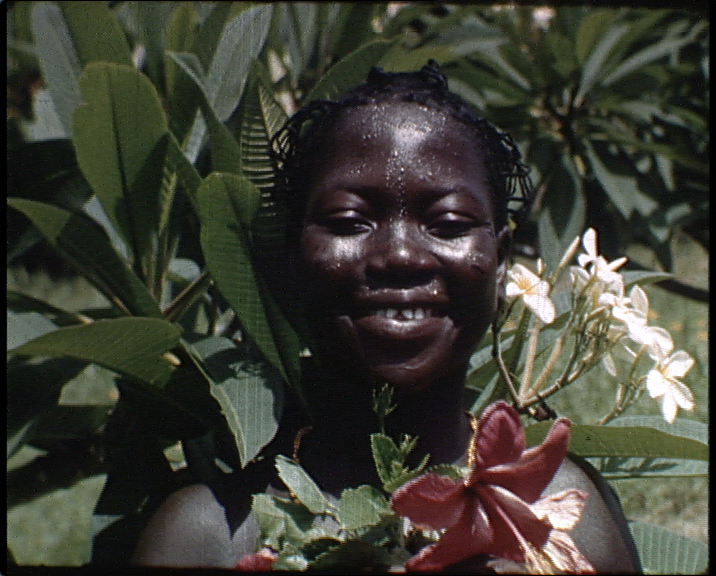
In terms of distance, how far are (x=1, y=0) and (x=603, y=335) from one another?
3.20 ft

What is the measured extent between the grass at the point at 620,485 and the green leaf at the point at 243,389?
0.43 metres

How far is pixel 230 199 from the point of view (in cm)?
101

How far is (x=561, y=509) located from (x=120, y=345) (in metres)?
0.60

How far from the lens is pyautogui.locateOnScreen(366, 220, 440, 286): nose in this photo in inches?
35.2

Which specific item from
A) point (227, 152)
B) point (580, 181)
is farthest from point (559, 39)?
point (227, 152)

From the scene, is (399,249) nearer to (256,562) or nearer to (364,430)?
(364,430)

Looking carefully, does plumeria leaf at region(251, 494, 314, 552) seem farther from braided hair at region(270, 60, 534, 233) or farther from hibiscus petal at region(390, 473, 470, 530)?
braided hair at region(270, 60, 534, 233)

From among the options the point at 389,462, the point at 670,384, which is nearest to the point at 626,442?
the point at 670,384

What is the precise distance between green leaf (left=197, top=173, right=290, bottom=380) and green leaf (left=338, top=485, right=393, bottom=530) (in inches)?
10.5

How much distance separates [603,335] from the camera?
40.7 inches

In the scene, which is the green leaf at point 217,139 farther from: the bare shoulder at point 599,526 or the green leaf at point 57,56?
the bare shoulder at point 599,526

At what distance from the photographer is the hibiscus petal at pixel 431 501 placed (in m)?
0.79

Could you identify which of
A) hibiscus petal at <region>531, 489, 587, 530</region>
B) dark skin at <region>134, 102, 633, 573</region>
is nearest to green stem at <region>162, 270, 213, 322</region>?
dark skin at <region>134, 102, 633, 573</region>

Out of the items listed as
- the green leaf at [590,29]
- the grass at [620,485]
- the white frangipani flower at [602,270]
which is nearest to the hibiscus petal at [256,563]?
the white frangipani flower at [602,270]
